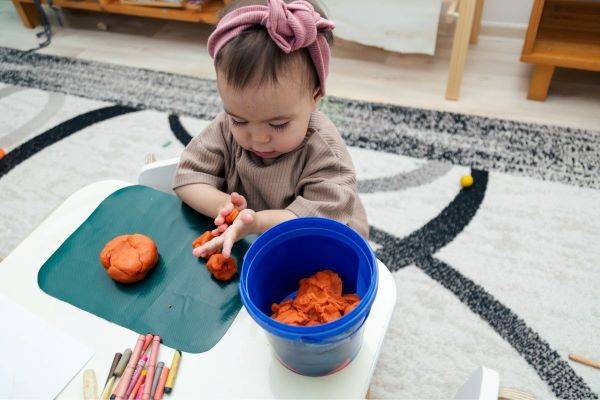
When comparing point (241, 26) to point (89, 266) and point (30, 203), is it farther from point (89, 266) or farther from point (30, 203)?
point (30, 203)

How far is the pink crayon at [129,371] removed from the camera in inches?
18.7

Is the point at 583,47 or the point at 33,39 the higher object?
the point at 583,47

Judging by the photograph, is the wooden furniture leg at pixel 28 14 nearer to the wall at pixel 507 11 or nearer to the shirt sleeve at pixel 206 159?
the shirt sleeve at pixel 206 159

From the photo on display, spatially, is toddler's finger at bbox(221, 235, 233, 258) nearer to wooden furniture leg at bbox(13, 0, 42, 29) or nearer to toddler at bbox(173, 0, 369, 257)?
toddler at bbox(173, 0, 369, 257)

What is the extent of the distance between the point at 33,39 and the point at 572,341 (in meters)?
2.23

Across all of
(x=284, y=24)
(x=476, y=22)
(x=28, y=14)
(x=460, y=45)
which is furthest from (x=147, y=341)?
(x=28, y=14)

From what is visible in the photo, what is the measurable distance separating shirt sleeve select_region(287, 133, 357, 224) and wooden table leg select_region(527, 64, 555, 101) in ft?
3.26

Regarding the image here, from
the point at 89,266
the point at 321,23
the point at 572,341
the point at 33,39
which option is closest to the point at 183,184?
the point at 89,266

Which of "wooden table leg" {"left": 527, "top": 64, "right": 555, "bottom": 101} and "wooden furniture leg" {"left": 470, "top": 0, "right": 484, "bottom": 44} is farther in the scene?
"wooden furniture leg" {"left": 470, "top": 0, "right": 484, "bottom": 44}

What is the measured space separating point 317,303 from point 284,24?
31 centimetres

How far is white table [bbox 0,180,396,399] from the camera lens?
1.56 feet

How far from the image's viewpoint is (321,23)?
54 centimetres

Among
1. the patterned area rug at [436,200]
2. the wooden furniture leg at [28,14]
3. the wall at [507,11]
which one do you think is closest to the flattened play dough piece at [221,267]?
the patterned area rug at [436,200]

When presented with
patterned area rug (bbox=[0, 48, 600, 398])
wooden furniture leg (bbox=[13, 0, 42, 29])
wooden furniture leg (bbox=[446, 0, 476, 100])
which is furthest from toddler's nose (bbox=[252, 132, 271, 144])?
wooden furniture leg (bbox=[13, 0, 42, 29])
